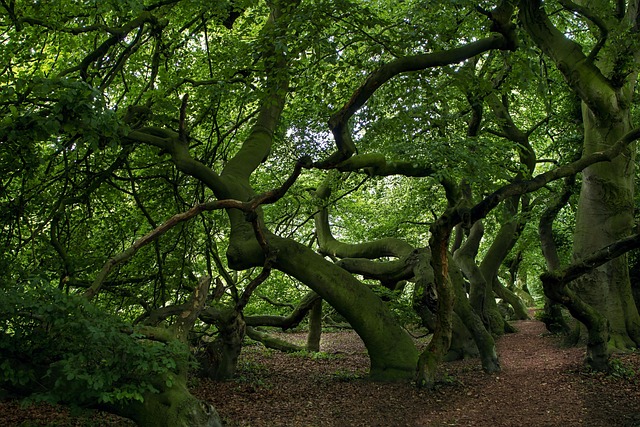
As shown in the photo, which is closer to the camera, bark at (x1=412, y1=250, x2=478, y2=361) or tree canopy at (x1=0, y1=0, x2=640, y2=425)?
tree canopy at (x1=0, y1=0, x2=640, y2=425)

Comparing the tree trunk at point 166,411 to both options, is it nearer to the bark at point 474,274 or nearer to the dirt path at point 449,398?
the dirt path at point 449,398

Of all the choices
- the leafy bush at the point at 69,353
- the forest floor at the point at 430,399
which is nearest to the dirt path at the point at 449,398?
the forest floor at the point at 430,399

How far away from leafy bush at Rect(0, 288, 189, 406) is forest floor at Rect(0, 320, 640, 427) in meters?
1.10

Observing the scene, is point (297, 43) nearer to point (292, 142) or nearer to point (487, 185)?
point (487, 185)

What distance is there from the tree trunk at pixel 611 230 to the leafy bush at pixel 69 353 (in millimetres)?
8021

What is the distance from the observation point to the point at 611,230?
1002cm

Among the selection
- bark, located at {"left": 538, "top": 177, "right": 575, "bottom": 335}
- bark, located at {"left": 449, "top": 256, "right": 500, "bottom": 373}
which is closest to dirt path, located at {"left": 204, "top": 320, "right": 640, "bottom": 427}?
bark, located at {"left": 449, "top": 256, "right": 500, "bottom": 373}

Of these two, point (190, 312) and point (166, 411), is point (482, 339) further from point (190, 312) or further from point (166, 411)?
point (166, 411)

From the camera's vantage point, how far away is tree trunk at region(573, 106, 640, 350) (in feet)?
32.8

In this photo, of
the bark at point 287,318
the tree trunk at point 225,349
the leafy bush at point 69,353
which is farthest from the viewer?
the bark at point 287,318

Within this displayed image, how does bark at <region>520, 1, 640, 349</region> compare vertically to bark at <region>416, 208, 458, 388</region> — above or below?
above

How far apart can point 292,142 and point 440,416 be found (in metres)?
7.81

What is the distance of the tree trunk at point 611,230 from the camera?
9.99m

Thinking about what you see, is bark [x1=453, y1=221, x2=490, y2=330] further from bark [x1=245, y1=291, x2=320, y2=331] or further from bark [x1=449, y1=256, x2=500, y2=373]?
bark [x1=245, y1=291, x2=320, y2=331]
